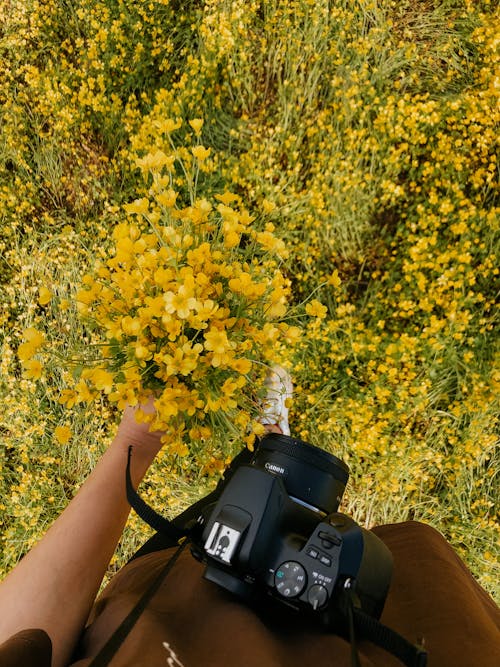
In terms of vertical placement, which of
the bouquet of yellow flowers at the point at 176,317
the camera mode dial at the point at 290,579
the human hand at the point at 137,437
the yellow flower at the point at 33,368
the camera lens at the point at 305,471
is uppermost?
the bouquet of yellow flowers at the point at 176,317

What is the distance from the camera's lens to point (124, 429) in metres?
1.62

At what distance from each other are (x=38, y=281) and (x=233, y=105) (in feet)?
4.62

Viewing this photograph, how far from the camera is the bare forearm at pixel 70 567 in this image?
49.2 inches

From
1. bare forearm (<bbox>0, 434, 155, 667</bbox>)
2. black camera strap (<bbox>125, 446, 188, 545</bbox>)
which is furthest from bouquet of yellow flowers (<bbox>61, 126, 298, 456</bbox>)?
bare forearm (<bbox>0, 434, 155, 667</bbox>)

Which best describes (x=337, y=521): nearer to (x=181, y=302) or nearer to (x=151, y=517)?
(x=151, y=517)

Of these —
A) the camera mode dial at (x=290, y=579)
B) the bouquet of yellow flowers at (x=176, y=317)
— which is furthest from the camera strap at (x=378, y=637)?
the bouquet of yellow flowers at (x=176, y=317)

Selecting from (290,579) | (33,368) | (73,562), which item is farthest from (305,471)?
(33,368)

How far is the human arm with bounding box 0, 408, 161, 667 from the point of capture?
1251mm

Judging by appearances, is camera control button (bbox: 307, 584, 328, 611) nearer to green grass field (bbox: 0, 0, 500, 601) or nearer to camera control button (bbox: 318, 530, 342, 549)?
camera control button (bbox: 318, 530, 342, 549)

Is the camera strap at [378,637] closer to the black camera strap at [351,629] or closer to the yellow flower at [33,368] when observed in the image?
the black camera strap at [351,629]

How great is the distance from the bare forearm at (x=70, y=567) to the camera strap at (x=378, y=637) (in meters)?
0.68

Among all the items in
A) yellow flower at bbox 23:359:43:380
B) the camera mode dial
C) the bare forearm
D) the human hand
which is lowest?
the bare forearm

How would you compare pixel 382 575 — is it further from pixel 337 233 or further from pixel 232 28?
pixel 232 28

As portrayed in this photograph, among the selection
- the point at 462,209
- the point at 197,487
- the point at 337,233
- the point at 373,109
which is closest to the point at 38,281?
the point at 197,487
